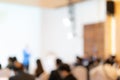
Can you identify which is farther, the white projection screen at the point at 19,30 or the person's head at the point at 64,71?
the white projection screen at the point at 19,30

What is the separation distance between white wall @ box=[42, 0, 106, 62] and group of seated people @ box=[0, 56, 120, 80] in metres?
0.26

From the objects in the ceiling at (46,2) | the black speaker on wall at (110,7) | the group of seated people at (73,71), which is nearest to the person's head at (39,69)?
the group of seated people at (73,71)

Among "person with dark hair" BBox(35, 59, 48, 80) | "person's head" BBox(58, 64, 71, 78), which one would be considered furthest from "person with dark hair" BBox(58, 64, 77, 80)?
"person with dark hair" BBox(35, 59, 48, 80)

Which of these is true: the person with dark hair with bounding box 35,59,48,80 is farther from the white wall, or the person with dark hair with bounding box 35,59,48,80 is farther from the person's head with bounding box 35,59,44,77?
the white wall

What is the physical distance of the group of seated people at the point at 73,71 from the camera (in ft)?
8.72

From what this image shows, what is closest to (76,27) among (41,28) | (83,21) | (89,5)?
(83,21)

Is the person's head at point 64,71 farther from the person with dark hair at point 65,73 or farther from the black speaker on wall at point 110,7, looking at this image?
the black speaker on wall at point 110,7

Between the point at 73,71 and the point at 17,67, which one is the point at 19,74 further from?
the point at 73,71

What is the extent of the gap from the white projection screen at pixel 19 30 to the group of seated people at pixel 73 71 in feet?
0.57

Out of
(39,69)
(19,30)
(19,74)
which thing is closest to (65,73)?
(39,69)

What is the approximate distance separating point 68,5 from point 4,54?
55.8 inches

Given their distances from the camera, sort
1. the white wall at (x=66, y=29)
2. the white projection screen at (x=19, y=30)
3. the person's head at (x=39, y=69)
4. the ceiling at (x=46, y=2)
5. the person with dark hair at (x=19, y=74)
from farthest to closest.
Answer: the white wall at (x=66, y=29), the ceiling at (x=46, y=2), the white projection screen at (x=19, y=30), the person's head at (x=39, y=69), the person with dark hair at (x=19, y=74)

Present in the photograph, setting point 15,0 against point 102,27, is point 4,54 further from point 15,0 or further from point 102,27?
point 102,27

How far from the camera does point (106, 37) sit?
13.2 ft
